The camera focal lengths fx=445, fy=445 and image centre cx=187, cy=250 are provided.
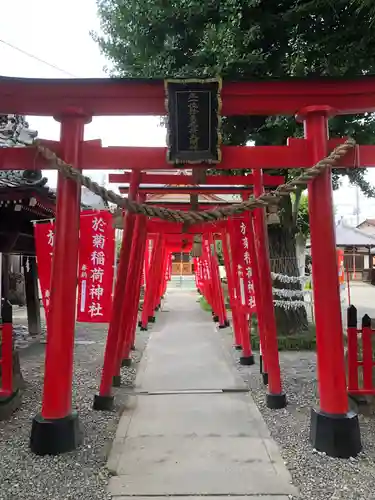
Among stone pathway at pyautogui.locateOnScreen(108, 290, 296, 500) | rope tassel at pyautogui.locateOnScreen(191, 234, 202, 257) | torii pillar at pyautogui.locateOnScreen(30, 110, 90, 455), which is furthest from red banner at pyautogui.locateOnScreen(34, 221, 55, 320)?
rope tassel at pyautogui.locateOnScreen(191, 234, 202, 257)

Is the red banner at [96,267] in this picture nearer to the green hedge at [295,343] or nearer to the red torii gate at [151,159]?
the red torii gate at [151,159]

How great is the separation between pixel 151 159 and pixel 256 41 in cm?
344

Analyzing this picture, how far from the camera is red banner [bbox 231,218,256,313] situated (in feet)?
23.6

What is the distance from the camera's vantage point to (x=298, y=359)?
8391 mm

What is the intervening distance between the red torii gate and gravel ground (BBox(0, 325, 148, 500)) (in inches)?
9.3

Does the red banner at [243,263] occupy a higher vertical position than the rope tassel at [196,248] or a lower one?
lower

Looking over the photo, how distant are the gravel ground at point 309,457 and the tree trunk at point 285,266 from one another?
3364mm

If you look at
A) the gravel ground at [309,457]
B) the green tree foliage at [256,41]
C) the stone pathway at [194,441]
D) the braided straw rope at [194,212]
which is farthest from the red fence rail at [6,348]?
the green tree foliage at [256,41]

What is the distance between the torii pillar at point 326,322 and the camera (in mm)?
3990

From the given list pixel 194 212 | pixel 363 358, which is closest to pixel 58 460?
pixel 194 212

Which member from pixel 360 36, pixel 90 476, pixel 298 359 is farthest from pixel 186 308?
pixel 90 476

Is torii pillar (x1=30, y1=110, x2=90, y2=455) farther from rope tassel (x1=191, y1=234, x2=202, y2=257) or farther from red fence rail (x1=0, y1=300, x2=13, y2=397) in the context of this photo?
rope tassel (x1=191, y1=234, x2=202, y2=257)

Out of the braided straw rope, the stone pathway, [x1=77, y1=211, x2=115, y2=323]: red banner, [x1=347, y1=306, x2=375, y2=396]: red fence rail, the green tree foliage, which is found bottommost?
the stone pathway

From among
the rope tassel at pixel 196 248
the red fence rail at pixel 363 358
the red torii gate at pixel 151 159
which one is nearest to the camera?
the red torii gate at pixel 151 159
